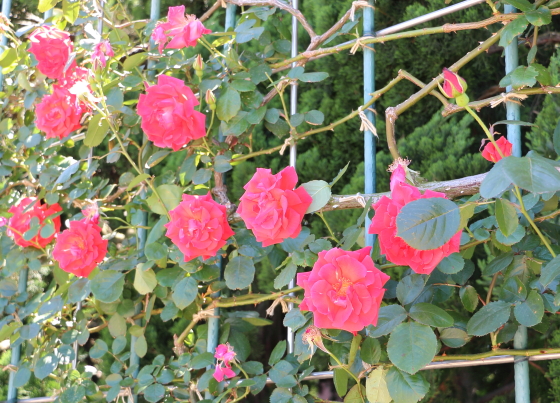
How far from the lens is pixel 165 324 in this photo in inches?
82.9

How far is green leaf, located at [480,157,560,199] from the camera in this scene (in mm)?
753

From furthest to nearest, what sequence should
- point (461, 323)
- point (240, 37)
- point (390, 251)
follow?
point (240, 37), point (461, 323), point (390, 251)

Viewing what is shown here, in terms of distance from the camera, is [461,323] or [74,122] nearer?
[461,323]

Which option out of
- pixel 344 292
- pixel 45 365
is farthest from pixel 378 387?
pixel 45 365

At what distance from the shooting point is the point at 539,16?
1.10 meters

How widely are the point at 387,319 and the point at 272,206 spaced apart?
27 centimetres

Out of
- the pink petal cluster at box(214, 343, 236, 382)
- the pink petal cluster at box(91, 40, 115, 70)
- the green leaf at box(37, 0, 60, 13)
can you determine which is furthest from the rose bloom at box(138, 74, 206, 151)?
the green leaf at box(37, 0, 60, 13)

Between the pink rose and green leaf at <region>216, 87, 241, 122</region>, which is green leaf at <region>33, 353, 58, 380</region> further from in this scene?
green leaf at <region>216, 87, 241, 122</region>

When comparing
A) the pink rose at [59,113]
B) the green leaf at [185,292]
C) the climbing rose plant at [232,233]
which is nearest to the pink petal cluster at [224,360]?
the climbing rose plant at [232,233]

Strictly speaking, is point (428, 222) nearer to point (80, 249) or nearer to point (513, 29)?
point (513, 29)

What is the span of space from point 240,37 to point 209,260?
52 cm

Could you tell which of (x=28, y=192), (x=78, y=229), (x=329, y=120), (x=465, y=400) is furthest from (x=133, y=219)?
(x=465, y=400)

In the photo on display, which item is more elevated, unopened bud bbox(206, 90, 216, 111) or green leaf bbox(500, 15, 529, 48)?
green leaf bbox(500, 15, 529, 48)

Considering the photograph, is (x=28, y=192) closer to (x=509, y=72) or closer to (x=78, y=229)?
(x=78, y=229)
